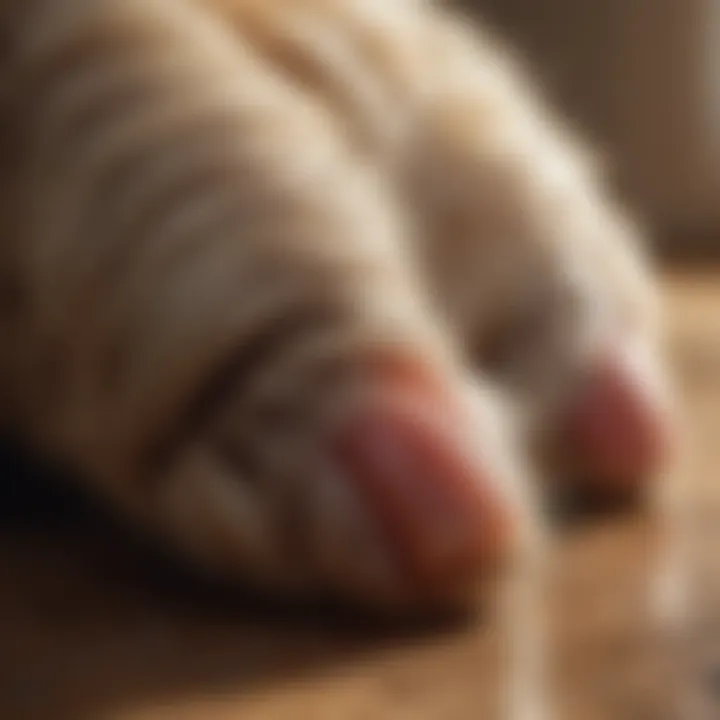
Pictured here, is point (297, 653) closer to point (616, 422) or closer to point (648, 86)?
point (616, 422)

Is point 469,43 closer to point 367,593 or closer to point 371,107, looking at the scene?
point 371,107

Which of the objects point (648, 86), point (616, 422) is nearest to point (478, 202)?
point (616, 422)

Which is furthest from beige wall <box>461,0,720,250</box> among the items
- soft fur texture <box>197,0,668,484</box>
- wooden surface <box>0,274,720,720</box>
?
wooden surface <box>0,274,720,720</box>

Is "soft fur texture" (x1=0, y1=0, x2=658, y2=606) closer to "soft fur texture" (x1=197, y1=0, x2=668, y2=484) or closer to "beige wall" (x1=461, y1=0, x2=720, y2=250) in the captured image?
"soft fur texture" (x1=197, y1=0, x2=668, y2=484)

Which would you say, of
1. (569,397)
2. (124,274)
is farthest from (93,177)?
(569,397)

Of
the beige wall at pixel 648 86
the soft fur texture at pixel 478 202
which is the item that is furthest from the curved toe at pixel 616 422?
the beige wall at pixel 648 86

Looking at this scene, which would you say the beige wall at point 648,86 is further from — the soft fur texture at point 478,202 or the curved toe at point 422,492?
the curved toe at point 422,492
